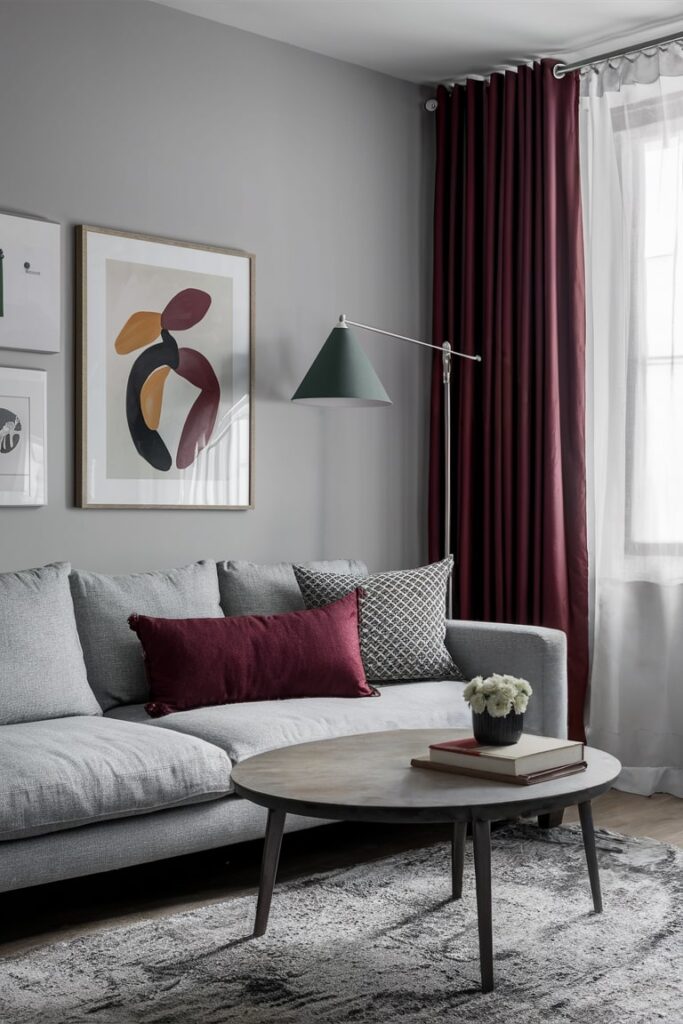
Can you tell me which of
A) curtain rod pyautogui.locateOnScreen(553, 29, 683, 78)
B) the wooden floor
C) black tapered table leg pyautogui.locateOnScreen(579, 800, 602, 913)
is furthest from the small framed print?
curtain rod pyautogui.locateOnScreen(553, 29, 683, 78)

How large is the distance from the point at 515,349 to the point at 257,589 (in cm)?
148

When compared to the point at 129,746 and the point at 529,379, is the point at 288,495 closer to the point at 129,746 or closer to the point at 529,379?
the point at 529,379

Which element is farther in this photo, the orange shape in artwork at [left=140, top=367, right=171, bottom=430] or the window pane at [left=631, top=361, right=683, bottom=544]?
the window pane at [left=631, top=361, right=683, bottom=544]

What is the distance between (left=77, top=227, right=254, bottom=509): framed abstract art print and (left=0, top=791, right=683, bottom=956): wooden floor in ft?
4.09

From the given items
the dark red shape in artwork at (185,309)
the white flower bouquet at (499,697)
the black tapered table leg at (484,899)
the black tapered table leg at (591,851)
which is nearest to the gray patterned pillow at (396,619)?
the dark red shape in artwork at (185,309)

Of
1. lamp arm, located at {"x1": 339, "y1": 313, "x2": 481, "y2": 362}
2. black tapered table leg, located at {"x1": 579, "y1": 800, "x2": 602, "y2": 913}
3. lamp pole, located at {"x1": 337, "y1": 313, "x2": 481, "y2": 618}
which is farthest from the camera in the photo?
lamp pole, located at {"x1": 337, "y1": 313, "x2": 481, "y2": 618}

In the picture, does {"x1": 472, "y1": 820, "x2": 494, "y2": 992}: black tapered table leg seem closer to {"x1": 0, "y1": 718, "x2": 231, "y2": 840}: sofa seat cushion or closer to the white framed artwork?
{"x1": 0, "y1": 718, "x2": 231, "y2": 840}: sofa seat cushion

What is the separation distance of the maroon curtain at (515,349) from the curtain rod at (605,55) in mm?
41

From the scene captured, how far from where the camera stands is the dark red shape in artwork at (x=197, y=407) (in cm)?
414

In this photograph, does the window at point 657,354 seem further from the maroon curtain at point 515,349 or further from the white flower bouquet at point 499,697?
the white flower bouquet at point 499,697

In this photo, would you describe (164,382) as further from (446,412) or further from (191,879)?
(191,879)

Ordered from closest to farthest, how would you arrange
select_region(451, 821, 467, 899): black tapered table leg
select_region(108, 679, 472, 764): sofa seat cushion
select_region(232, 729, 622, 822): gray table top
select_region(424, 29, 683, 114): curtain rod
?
select_region(232, 729, 622, 822): gray table top → select_region(451, 821, 467, 899): black tapered table leg → select_region(108, 679, 472, 764): sofa seat cushion → select_region(424, 29, 683, 114): curtain rod

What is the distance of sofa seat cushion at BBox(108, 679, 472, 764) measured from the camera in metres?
3.14

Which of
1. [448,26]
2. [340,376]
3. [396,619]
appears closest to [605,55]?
[448,26]
